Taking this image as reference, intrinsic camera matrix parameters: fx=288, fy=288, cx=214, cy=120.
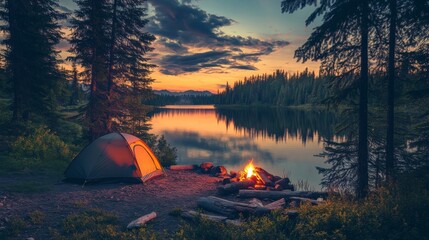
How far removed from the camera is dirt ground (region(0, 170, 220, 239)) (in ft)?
28.0

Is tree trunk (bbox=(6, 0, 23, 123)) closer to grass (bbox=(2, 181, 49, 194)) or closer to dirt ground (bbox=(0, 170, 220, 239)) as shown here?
dirt ground (bbox=(0, 170, 220, 239))

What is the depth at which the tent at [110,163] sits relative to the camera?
12.5 meters

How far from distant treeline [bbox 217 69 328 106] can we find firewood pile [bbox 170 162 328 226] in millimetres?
99824

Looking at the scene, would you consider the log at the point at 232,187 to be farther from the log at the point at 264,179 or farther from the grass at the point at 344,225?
the grass at the point at 344,225

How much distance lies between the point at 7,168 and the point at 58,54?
15.7 m

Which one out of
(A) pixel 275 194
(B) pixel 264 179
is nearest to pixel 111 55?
(B) pixel 264 179

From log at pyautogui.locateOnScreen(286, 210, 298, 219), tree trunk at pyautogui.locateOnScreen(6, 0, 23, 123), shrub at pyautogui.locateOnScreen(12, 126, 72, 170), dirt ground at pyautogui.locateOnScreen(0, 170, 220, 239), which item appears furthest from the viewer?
tree trunk at pyautogui.locateOnScreen(6, 0, 23, 123)

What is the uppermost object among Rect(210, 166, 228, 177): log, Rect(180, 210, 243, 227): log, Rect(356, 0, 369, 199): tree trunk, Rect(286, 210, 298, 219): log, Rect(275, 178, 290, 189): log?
Rect(356, 0, 369, 199): tree trunk

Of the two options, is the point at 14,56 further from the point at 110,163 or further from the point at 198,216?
the point at 198,216

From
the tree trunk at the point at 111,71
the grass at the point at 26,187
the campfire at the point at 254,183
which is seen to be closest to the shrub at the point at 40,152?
the grass at the point at 26,187

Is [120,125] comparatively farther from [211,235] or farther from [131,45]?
[211,235]

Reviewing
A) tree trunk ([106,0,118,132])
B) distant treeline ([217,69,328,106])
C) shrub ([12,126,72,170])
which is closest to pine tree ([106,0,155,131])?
tree trunk ([106,0,118,132])

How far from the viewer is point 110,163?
501 inches

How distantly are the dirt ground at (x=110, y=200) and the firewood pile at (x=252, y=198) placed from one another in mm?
761
